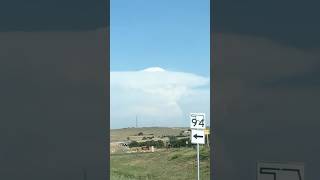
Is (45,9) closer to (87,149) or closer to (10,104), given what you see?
(10,104)

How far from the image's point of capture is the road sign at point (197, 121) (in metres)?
9.02

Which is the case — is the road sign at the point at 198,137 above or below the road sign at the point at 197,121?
below

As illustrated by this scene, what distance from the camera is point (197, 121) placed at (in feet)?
29.8

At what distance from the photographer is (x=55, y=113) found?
131 inches

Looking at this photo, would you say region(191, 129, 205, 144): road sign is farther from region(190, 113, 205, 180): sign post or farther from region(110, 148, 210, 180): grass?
region(110, 148, 210, 180): grass

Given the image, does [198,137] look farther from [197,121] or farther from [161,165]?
[161,165]

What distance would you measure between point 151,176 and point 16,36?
1038cm

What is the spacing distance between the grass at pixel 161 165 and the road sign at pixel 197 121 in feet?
8.07

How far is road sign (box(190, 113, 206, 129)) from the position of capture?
9.02 meters
